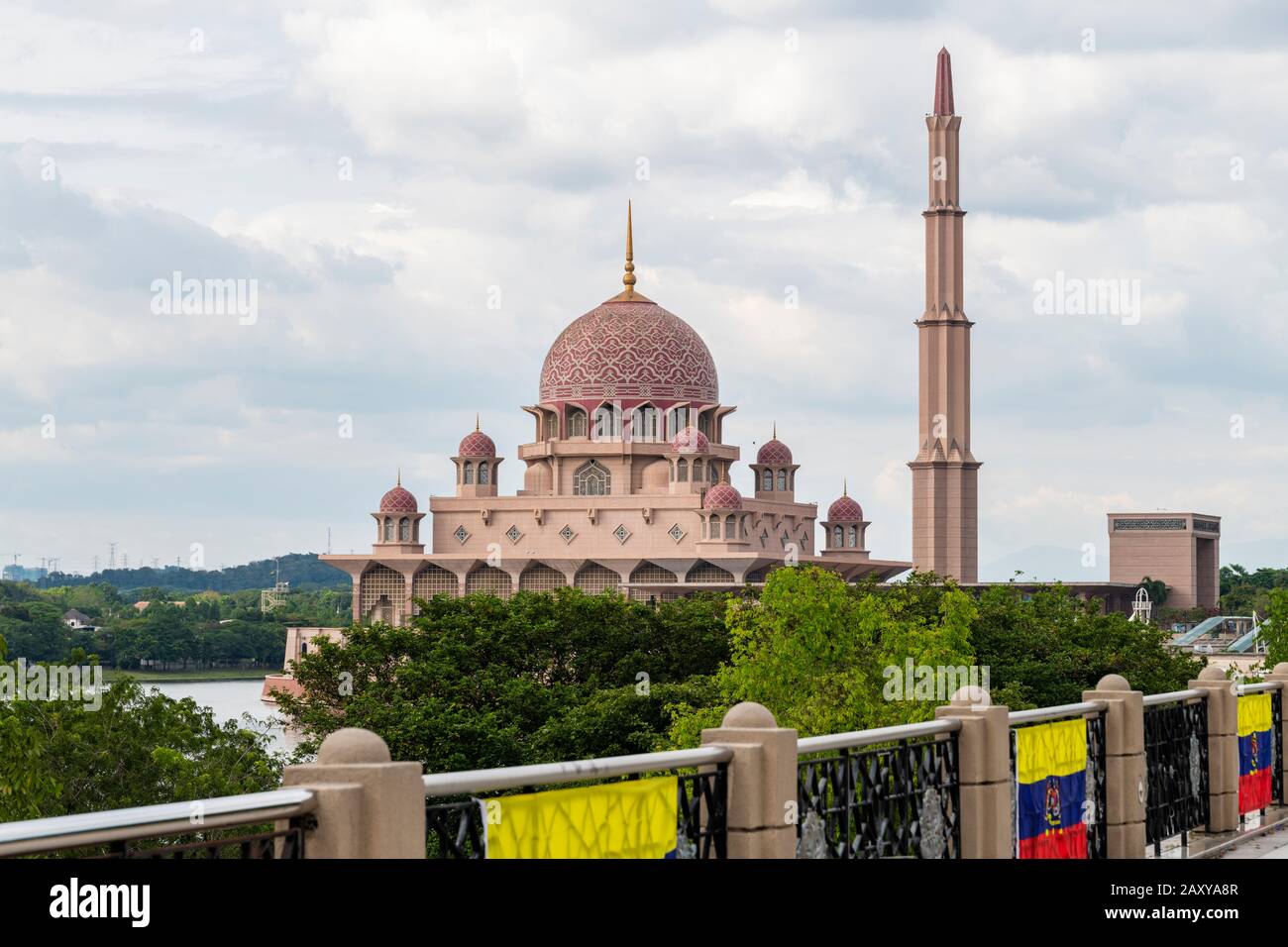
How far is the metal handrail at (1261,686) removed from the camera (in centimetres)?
1769

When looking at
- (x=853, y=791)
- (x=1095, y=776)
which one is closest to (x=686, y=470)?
(x=1095, y=776)

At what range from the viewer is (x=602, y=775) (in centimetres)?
853

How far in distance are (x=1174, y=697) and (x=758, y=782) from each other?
7.20 meters

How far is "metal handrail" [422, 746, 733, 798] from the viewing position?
7.79 m

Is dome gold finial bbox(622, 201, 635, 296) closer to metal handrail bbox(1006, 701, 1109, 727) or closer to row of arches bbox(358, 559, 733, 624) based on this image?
row of arches bbox(358, 559, 733, 624)

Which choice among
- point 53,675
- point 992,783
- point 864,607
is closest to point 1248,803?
point 992,783

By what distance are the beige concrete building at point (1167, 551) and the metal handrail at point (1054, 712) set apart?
93.9 metres

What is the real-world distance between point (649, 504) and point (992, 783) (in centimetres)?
5816

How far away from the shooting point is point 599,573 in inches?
2771

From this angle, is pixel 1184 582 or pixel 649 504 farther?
pixel 1184 582

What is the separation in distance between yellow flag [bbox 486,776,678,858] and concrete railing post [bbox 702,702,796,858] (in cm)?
53
